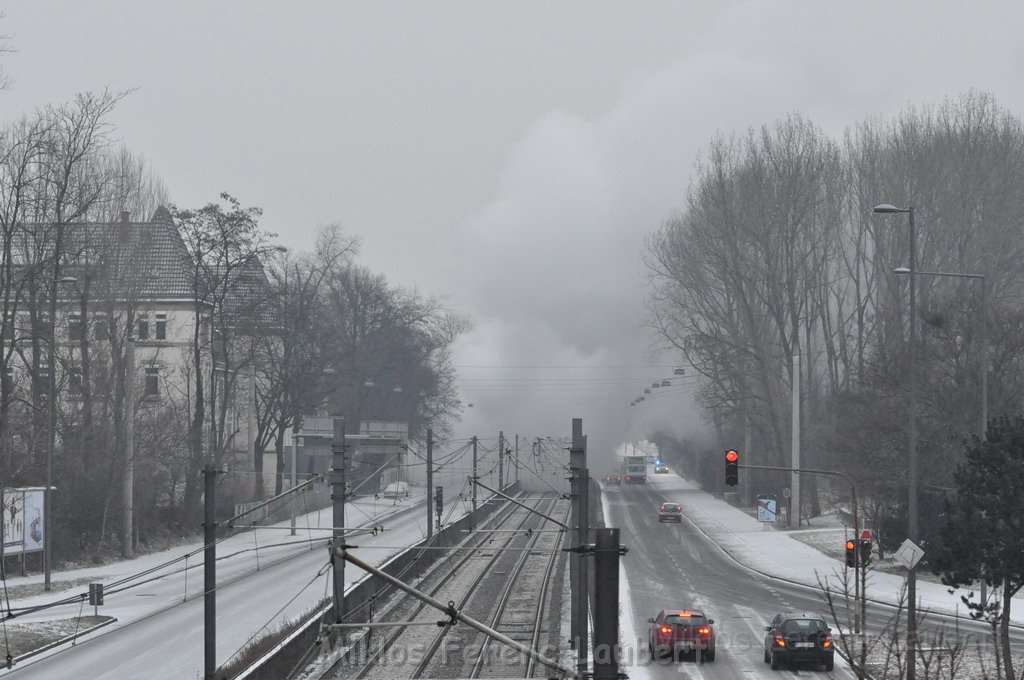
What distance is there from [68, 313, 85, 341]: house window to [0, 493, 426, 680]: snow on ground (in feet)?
33.9

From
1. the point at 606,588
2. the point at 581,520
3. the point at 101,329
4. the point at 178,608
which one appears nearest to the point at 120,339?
the point at 101,329

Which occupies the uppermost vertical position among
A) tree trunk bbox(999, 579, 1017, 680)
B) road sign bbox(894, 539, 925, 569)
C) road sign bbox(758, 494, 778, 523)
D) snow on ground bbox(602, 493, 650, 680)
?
road sign bbox(894, 539, 925, 569)

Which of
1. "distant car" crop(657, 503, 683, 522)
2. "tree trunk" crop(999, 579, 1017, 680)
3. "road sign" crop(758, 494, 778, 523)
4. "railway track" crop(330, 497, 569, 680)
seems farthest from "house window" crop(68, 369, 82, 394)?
"tree trunk" crop(999, 579, 1017, 680)

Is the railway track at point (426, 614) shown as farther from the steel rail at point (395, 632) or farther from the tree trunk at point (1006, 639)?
the tree trunk at point (1006, 639)

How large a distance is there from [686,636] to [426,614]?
37.6ft

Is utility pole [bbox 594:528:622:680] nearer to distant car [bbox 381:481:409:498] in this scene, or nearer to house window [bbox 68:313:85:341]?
house window [bbox 68:313:85:341]

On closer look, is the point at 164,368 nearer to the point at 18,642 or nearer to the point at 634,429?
the point at 18,642

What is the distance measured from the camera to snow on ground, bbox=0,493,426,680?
29906 millimetres

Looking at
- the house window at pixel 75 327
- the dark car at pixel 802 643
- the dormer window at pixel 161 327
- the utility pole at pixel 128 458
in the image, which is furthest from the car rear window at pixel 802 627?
the dormer window at pixel 161 327

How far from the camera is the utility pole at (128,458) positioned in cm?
5078

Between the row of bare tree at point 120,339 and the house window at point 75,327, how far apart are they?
193 millimetres

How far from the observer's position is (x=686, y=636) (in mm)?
30531

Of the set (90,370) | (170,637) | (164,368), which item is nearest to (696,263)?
(164,368)

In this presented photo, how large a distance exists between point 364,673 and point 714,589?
2053 centimetres
